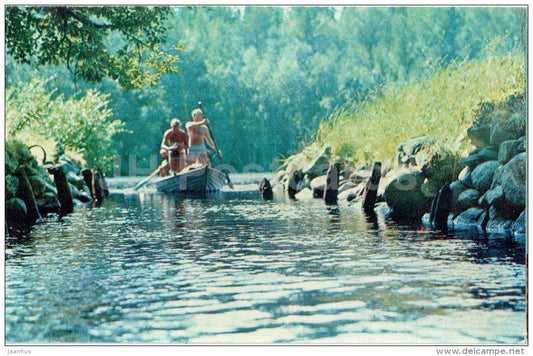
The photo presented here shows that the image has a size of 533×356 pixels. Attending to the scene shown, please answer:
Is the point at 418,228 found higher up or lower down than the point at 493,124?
lower down

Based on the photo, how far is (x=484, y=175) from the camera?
14.4 meters

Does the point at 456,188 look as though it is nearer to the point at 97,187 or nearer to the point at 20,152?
the point at 20,152

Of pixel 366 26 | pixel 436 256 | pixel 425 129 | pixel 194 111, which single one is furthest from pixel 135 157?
pixel 436 256

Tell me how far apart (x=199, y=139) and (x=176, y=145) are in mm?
865

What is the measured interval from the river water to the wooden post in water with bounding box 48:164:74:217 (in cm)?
483

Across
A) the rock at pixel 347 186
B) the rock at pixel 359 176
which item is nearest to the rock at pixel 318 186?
the rock at pixel 347 186

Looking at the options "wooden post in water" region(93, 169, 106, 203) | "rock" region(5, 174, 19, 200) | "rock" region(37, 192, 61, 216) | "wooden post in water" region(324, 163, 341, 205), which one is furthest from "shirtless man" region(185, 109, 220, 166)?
"rock" region(5, 174, 19, 200)

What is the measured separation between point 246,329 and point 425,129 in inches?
567

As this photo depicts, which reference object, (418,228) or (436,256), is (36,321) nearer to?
(436,256)

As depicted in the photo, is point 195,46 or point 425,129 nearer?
point 195,46

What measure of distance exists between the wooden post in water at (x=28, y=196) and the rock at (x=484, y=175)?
6960 mm

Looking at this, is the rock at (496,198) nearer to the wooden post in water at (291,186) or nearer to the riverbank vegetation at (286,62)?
the riverbank vegetation at (286,62)

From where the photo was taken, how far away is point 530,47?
9.54 meters

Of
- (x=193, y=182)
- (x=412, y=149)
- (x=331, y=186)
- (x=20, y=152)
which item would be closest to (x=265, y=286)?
(x=20, y=152)
